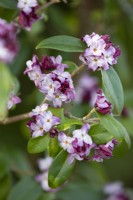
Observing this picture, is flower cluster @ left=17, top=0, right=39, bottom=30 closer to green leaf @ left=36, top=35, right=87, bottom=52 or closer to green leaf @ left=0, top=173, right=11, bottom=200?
green leaf @ left=36, top=35, right=87, bottom=52

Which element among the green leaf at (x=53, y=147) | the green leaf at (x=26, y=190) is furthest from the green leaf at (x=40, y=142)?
the green leaf at (x=26, y=190)

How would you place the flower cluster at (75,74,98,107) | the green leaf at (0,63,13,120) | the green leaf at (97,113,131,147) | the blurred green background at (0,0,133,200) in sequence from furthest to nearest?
Answer: the flower cluster at (75,74,98,107) < the blurred green background at (0,0,133,200) < the green leaf at (97,113,131,147) < the green leaf at (0,63,13,120)

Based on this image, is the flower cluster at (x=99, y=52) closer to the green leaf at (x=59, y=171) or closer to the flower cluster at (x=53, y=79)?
the flower cluster at (x=53, y=79)

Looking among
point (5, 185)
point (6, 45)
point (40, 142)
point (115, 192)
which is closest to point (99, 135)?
point (40, 142)

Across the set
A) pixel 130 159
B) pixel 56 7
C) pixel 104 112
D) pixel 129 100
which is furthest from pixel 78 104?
pixel 130 159

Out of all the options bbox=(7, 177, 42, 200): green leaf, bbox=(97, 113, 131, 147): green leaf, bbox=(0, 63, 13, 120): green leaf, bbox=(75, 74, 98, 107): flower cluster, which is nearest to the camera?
bbox=(0, 63, 13, 120): green leaf

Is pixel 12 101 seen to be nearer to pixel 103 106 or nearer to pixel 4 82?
pixel 103 106

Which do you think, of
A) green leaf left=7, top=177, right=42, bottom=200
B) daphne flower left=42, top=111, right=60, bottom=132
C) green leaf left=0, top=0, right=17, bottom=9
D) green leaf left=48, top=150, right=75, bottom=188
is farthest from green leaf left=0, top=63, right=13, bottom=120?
green leaf left=7, top=177, right=42, bottom=200
